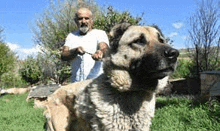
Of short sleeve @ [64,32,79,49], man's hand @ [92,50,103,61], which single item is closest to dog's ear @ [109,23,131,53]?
man's hand @ [92,50,103,61]

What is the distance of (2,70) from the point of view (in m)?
14.5

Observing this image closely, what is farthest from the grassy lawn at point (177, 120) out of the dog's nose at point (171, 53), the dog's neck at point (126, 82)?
the dog's nose at point (171, 53)

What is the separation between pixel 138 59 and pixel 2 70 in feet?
47.2

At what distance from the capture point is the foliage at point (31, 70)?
14.1m

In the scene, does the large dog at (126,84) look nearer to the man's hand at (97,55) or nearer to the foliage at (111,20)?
the man's hand at (97,55)

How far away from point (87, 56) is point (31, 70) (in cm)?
1180

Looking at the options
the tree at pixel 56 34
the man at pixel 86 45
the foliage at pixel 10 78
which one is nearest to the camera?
the man at pixel 86 45

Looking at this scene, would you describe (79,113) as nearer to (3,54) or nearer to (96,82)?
(96,82)

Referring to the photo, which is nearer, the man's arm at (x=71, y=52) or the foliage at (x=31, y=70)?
the man's arm at (x=71, y=52)

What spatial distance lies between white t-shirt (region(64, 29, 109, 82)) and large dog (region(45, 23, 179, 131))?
0.87 meters

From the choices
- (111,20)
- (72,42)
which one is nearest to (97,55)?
(72,42)

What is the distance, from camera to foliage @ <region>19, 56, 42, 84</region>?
14.1 meters

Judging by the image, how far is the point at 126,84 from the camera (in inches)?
88.7

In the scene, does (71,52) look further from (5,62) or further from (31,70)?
(5,62)
